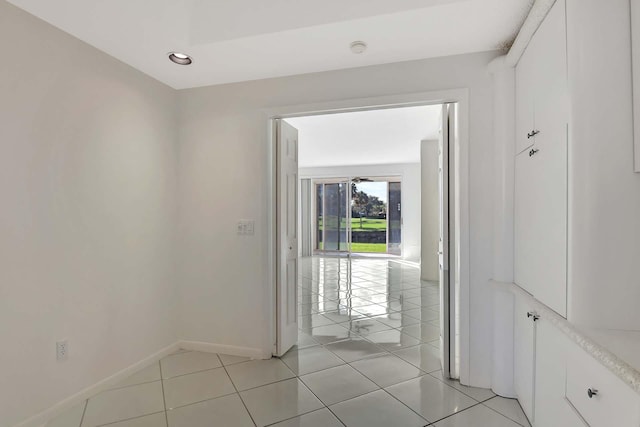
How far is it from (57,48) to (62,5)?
0.29m

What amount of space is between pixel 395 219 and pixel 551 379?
23.5ft

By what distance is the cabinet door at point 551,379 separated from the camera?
1.35m

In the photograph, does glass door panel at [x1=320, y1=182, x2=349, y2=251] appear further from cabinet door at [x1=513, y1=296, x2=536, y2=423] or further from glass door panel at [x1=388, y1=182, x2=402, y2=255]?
cabinet door at [x1=513, y1=296, x2=536, y2=423]

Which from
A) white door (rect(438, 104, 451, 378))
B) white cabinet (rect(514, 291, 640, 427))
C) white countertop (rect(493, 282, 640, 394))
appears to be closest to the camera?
white countertop (rect(493, 282, 640, 394))

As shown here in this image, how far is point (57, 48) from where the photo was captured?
6.27 ft

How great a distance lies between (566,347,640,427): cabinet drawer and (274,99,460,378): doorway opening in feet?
3.17

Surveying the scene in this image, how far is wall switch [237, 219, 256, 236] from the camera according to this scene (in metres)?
2.65

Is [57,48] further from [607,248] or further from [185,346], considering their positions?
[607,248]

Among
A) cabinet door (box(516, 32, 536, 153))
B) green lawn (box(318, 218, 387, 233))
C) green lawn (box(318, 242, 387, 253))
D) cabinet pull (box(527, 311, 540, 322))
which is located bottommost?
green lawn (box(318, 242, 387, 253))

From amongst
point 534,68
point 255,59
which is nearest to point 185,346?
point 255,59

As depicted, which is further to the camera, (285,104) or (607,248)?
(285,104)

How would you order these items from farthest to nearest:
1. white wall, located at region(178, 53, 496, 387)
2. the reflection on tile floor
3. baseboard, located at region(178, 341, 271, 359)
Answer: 1. baseboard, located at region(178, 341, 271, 359)
2. white wall, located at region(178, 53, 496, 387)
3. the reflection on tile floor

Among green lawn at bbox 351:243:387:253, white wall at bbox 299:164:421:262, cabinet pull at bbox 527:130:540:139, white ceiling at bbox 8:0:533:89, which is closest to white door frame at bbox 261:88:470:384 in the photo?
white ceiling at bbox 8:0:533:89

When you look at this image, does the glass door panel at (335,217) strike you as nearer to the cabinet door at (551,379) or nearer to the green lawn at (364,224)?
the green lawn at (364,224)
